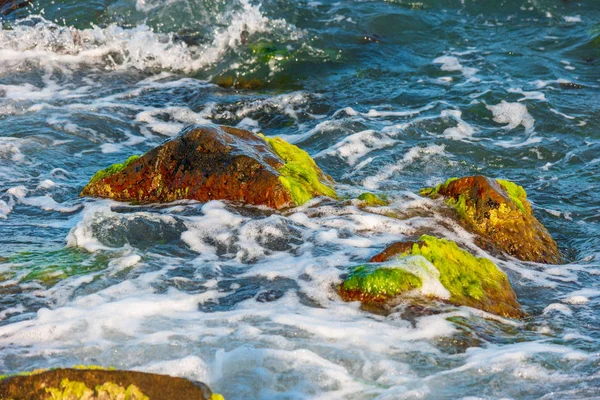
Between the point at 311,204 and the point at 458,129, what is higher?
the point at 311,204

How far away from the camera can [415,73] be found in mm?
12062

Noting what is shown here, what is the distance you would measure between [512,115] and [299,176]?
188 inches

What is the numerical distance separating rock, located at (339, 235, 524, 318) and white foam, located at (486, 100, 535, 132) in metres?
5.11

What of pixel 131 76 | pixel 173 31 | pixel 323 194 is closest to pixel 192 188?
pixel 323 194

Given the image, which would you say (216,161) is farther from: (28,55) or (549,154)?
(28,55)

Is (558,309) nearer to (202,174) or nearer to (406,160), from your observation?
(202,174)

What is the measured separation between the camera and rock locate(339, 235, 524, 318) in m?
4.89

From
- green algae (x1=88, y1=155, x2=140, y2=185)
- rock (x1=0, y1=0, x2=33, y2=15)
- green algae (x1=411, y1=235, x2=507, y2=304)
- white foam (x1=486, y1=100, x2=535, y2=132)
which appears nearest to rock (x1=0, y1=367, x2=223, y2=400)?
green algae (x1=411, y1=235, x2=507, y2=304)

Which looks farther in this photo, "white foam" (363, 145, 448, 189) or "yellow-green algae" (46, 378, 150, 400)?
"white foam" (363, 145, 448, 189)

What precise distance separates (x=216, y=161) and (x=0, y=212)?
1.90 meters

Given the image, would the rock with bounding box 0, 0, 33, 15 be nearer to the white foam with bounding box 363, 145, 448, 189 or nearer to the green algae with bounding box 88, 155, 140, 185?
the green algae with bounding box 88, 155, 140, 185

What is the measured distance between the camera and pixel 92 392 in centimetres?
267

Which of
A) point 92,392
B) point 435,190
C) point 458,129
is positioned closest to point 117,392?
point 92,392

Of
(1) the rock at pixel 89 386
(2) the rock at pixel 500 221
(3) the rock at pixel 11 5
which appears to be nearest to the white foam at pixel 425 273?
(2) the rock at pixel 500 221
